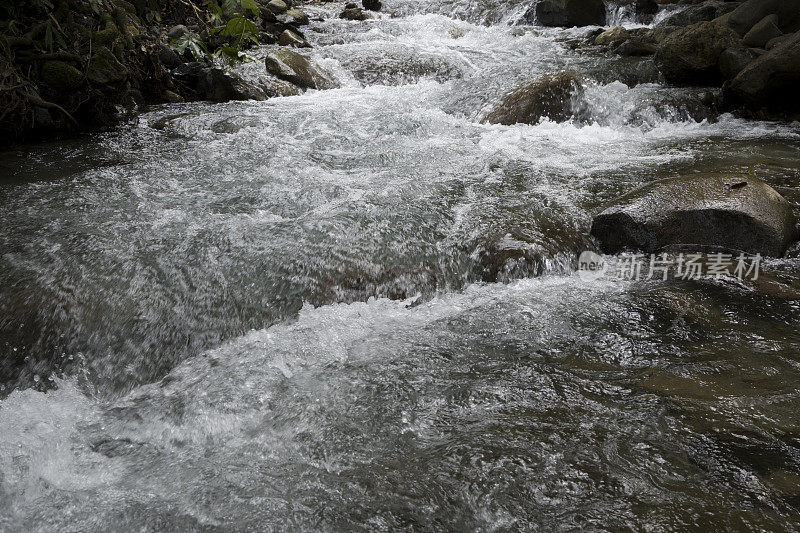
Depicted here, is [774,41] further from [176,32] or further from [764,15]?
[176,32]

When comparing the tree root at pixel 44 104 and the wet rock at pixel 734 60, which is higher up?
the wet rock at pixel 734 60

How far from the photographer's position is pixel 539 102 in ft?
22.9

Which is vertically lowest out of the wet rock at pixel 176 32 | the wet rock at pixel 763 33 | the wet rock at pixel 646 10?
the wet rock at pixel 763 33

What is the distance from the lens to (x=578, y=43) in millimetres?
10727

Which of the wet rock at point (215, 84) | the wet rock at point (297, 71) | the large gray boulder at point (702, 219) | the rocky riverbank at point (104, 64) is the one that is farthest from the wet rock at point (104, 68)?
the large gray boulder at point (702, 219)

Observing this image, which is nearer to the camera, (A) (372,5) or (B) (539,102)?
(B) (539,102)

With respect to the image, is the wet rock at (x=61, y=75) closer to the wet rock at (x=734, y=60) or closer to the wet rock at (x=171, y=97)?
the wet rock at (x=171, y=97)

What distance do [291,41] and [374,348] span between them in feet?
32.7

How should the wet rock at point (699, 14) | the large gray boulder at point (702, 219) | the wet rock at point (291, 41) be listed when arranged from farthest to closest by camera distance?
the wet rock at point (291, 41), the wet rock at point (699, 14), the large gray boulder at point (702, 219)

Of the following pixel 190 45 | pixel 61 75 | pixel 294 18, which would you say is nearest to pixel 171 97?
pixel 190 45

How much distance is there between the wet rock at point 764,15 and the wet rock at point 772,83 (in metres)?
2.33

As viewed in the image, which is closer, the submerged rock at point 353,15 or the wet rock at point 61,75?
the wet rock at point 61,75

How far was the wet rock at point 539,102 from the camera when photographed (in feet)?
22.8

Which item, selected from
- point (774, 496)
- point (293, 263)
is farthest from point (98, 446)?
point (774, 496)
